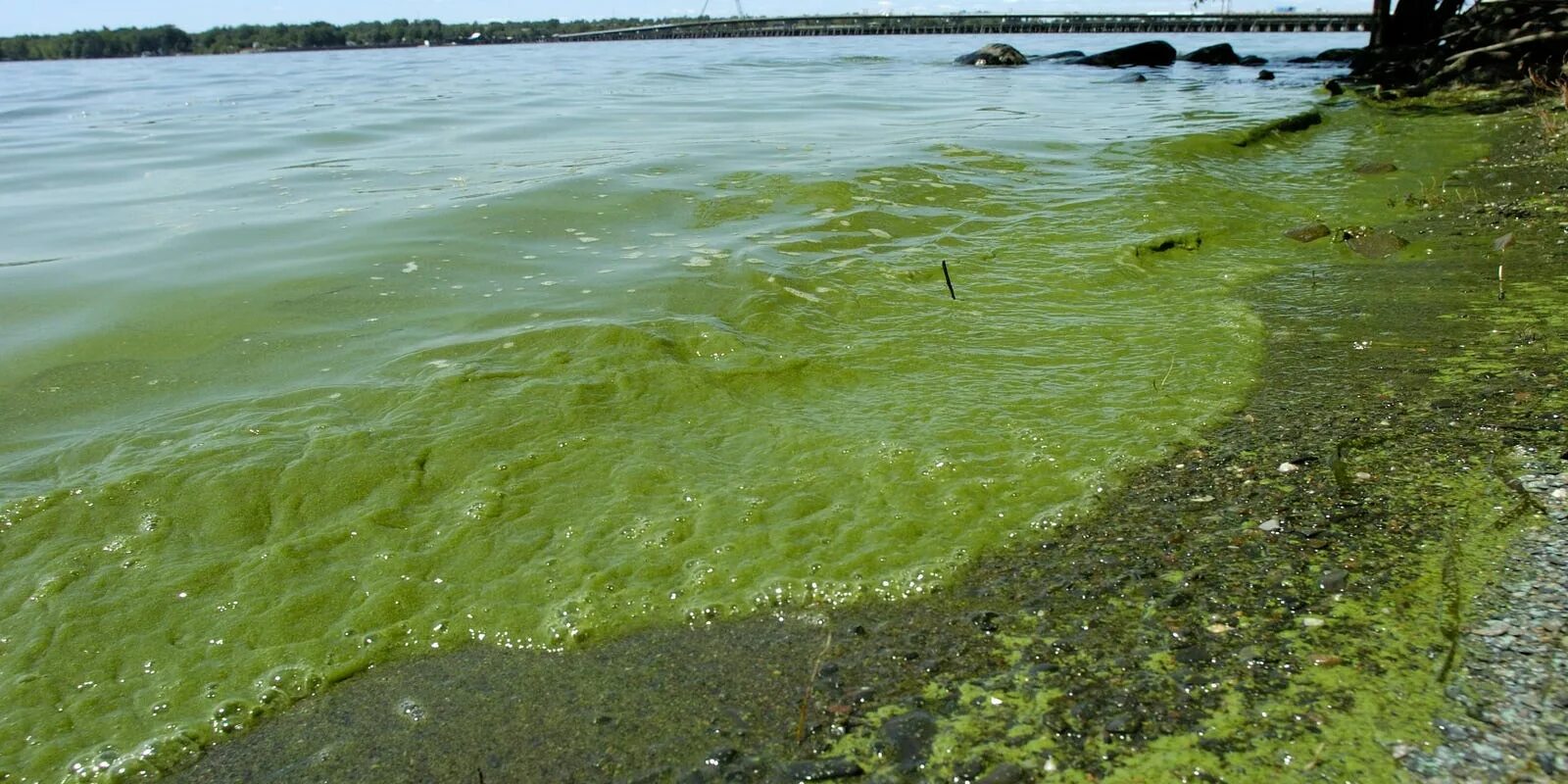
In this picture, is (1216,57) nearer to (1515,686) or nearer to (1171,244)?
(1171,244)

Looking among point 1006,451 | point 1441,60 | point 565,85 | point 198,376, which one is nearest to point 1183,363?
point 1006,451

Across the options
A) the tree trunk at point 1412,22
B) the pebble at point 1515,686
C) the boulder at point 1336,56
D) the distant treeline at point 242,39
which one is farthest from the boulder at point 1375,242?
the distant treeline at point 242,39

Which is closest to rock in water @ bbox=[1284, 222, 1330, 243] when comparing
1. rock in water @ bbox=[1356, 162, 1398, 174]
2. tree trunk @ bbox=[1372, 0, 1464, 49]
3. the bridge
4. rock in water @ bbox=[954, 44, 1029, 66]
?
rock in water @ bbox=[1356, 162, 1398, 174]

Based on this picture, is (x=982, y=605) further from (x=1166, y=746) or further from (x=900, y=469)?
(x=900, y=469)

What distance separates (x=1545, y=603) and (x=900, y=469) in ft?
6.50

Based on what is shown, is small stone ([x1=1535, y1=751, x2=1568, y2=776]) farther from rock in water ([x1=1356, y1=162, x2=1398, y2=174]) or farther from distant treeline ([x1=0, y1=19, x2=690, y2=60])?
distant treeline ([x1=0, y1=19, x2=690, y2=60])

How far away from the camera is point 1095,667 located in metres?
2.54

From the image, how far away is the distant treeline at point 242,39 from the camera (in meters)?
87.9

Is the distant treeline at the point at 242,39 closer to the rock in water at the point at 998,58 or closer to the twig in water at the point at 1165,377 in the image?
the rock in water at the point at 998,58

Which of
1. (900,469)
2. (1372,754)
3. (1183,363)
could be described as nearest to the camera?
(1372,754)

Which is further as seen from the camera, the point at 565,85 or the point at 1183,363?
the point at 565,85

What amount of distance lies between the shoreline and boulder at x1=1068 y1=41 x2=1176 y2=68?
93.0ft

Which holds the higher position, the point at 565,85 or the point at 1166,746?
the point at 565,85

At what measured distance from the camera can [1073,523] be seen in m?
3.35
